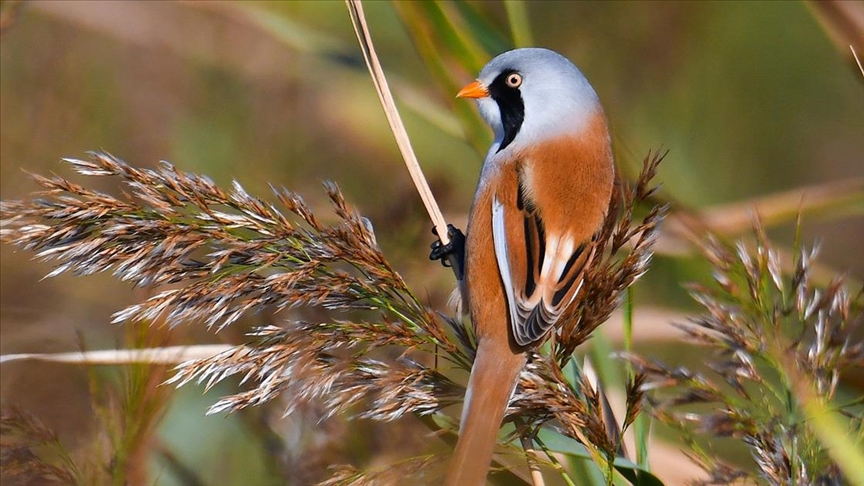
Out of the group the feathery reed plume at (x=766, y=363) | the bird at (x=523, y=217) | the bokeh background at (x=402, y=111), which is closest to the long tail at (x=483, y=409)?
the bird at (x=523, y=217)

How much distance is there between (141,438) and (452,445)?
56cm

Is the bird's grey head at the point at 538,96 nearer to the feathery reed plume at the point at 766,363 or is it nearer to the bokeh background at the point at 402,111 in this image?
the bokeh background at the point at 402,111

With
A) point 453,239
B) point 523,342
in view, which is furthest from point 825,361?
point 453,239

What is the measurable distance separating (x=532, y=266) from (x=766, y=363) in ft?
2.06

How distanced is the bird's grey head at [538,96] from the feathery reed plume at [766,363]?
32.0 inches

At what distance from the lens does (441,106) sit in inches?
110

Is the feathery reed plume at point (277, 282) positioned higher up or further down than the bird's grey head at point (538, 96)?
further down

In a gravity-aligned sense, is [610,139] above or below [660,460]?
above

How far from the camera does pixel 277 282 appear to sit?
1589 millimetres

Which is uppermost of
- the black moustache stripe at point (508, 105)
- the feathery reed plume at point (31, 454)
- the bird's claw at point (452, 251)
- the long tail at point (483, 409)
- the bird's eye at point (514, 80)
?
the bird's eye at point (514, 80)

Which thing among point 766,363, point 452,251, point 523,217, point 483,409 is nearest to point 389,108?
point 523,217

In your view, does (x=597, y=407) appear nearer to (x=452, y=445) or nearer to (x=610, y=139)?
(x=452, y=445)

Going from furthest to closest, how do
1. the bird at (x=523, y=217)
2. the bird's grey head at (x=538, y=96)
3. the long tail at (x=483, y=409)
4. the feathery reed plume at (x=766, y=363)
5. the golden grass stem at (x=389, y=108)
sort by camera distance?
the bird's grey head at (x=538, y=96)
the golden grass stem at (x=389, y=108)
the bird at (x=523, y=217)
the long tail at (x=483, y=409)
the feathery reed plume at (x=766, y=363)

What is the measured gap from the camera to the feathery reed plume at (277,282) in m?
1.55
